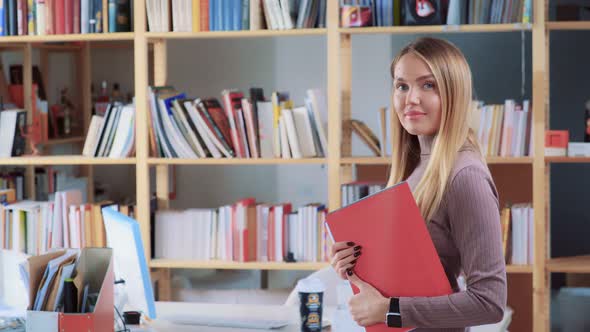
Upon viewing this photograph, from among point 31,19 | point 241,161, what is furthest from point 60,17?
point 241,161

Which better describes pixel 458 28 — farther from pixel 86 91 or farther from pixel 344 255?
pixel 86 91

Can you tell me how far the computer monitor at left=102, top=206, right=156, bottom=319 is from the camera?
2.28 m

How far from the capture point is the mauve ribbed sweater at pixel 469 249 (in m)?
1.63

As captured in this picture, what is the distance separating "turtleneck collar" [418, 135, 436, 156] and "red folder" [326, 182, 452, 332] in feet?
0.59

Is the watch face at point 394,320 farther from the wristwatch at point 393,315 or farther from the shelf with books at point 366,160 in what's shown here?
the shelf with books at point 366,160

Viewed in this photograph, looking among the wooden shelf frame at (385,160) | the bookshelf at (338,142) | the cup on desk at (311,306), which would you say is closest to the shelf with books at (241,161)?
the bookshelf at (338,142)

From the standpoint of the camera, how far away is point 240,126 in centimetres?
367

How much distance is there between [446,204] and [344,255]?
0.25 meters

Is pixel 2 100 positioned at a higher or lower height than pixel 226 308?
higher

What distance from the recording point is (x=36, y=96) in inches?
197

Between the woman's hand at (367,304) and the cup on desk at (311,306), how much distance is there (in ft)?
2.07

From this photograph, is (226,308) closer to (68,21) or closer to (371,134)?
(371,134)

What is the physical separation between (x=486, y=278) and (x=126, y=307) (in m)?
1.55

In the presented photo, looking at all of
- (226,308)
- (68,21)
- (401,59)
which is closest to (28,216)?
(68,21)
